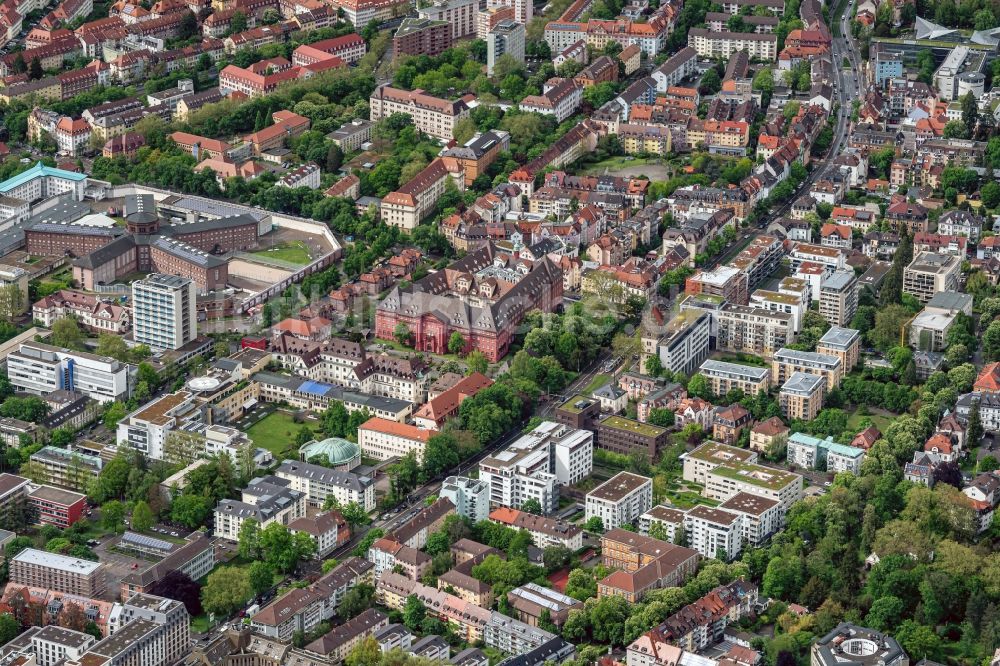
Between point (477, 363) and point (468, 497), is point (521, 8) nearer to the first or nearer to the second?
point (477, 363)

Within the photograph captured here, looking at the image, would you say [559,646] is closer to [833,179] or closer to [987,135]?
[833,179]

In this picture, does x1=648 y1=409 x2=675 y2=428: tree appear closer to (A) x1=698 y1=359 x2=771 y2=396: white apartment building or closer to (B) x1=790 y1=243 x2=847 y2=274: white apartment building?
(A) x1=698 y1=359 x2=771 y2=396: white apartment building

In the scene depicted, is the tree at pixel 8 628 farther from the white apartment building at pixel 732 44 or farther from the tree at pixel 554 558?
the white apartment building at pixel 732 44

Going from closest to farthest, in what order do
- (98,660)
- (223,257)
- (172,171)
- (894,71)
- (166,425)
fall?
(98,660), (166,425), (223,257), (172,171), (894,71)

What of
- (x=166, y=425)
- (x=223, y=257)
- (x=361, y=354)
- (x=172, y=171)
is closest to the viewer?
(x=166, y=425)

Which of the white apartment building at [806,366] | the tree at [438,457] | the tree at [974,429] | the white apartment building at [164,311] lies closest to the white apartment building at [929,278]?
the white apartment building at [806,366]

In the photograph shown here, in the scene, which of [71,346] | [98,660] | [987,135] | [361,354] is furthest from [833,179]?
[98,660]

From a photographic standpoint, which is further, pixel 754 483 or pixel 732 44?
pixel 732 44

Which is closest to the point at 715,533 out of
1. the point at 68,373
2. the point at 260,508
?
the point at 260,508
